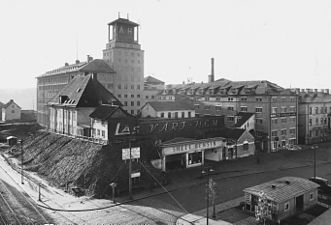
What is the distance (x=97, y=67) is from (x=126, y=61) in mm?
8346

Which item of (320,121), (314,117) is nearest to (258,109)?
(314,117)

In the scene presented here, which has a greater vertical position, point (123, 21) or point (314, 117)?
point (123, 21)

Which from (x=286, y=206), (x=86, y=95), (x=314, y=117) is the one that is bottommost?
(x=286, y=206)

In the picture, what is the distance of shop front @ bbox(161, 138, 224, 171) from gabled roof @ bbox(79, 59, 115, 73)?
3770cm

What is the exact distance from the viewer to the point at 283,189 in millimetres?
31500

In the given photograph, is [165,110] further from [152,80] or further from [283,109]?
[152,80]

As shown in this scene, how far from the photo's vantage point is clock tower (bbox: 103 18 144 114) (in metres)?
81.8

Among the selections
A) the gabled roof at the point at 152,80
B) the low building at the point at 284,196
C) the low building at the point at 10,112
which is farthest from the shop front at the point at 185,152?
the low building at the point at 10,112

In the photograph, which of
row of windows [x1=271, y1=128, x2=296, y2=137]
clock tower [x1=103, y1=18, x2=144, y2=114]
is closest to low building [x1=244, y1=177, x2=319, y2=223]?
row of windows [x1=271, y1=128, x2=296, y2=137]

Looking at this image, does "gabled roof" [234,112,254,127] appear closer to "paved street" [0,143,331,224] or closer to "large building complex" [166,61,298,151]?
"large building complex" [166,61,298,151]

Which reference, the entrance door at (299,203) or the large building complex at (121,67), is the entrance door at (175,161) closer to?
the entrance door at (299,203)

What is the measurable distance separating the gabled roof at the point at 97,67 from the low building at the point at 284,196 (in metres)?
56.1

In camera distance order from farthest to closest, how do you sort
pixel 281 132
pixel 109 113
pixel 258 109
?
pixel 281 132, pixel 258 109, pixel 109 113

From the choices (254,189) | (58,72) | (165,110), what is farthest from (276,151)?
(58,72)
